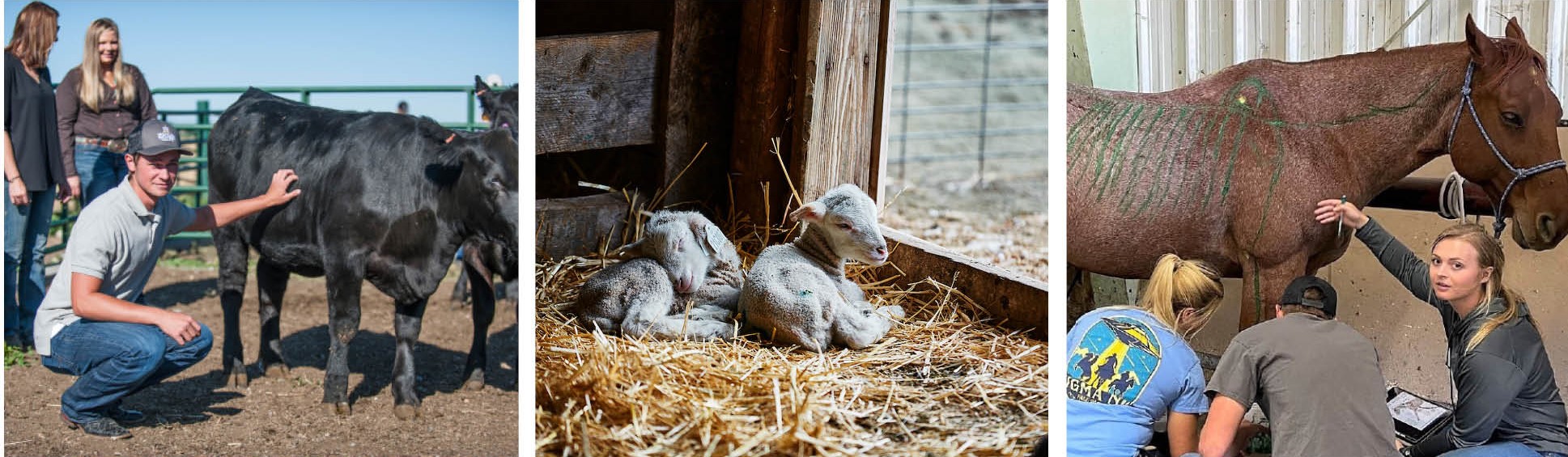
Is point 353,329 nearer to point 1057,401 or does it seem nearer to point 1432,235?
point 1057,401

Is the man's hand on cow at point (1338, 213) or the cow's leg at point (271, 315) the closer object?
the man's hand on cow at point (1338, 213)

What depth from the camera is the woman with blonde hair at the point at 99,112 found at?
12.2 feet

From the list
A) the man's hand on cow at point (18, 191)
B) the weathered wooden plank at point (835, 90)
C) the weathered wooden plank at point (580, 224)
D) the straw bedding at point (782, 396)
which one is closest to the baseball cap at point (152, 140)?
the man's hand on cow at point (18, 191)

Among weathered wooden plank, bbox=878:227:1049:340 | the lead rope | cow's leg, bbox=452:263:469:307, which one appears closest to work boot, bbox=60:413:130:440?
cow's leg, bbox=452:263:469:307

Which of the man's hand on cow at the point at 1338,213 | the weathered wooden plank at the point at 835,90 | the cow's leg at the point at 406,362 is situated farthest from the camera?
the weathered wooden plank at the point at 835,90

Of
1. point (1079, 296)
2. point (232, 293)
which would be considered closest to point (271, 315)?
point (232, 293)

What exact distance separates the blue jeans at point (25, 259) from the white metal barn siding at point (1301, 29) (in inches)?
147

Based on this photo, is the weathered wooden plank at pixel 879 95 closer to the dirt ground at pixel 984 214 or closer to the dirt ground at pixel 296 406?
the dirt ground at pixel 984 214

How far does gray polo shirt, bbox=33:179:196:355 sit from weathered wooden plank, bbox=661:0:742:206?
1.59 meters

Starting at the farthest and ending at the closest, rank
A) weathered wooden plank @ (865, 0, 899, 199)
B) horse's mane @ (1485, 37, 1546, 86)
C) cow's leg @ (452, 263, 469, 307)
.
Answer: cow's leg @ (452, 263, 469, 307)
weathered wooden plank @ (865, 0, 899, 199)
horse's mane @ (1485, 37, 1546, 86)

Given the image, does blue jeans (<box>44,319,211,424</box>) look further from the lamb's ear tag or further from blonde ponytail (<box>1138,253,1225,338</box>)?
blonde ponytail (<box>1138,253,1225,338</box>)

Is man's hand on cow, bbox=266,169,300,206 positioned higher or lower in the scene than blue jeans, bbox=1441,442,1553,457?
higher

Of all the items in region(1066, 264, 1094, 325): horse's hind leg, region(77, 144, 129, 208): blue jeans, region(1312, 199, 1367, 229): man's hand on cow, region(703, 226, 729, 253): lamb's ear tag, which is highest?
region(77, 144, 129, 208): blue jeans

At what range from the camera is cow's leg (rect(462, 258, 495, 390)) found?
4.02 meters
